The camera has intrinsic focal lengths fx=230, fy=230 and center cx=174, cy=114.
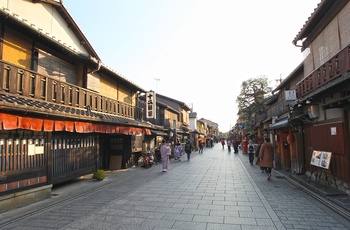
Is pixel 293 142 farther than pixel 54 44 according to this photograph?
Yes

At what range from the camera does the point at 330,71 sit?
27.4 feet

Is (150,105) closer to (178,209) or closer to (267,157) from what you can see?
(267,157)

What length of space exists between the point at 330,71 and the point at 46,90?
10.6m

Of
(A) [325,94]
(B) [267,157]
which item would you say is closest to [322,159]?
(A) [325,94]

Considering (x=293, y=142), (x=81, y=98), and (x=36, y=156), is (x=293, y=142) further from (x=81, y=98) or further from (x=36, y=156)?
(x=36, y=156)

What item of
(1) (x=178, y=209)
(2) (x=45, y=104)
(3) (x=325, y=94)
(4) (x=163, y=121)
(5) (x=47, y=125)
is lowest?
(1) (x=178, y=209)

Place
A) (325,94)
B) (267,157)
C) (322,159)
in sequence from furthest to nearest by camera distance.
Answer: (267,157) → (322,159) → (325,94)

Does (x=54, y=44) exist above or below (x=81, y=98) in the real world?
above

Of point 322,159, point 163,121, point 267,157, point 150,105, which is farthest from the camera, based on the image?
point 163,121

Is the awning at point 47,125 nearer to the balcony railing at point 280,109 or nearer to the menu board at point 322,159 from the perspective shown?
the menu board at point 322,159

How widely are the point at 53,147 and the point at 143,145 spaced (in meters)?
10.7

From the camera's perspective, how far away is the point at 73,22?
46.2 feet

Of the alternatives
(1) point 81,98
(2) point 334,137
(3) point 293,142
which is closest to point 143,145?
(1) point 81,98

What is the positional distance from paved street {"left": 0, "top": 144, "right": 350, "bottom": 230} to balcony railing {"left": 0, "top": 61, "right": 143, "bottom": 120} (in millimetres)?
3754
